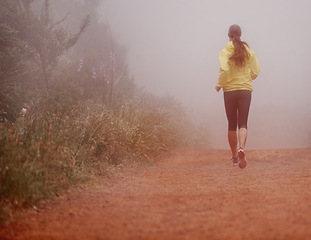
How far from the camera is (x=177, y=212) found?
10.0 feet

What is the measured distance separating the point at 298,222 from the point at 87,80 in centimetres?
1314

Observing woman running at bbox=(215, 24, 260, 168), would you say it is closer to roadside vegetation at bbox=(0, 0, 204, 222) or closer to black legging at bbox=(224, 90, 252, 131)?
black legging at bbox=(224, 90, 252, 131)

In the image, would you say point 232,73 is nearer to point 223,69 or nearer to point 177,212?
point 223,69

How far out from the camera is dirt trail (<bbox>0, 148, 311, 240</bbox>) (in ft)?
8.25

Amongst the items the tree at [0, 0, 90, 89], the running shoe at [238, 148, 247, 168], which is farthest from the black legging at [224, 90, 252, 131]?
the tree at [0, 0, 90, 89]

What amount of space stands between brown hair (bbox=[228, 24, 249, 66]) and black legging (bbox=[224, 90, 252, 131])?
1.69ft

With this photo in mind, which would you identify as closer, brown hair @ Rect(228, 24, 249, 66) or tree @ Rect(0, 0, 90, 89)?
brown hair @ Rect(228, 24, 249, 66)

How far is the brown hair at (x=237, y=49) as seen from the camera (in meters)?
5.93

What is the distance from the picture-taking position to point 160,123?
10.0m

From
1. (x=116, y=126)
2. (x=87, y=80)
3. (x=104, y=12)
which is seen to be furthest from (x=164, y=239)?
(x=104, y=12)

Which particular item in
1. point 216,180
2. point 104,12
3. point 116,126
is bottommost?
point 216,180

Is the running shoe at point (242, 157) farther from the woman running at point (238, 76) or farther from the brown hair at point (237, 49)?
the brown hair at point (237, 49)

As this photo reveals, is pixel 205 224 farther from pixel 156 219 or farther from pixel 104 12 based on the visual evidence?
pixel 104 12

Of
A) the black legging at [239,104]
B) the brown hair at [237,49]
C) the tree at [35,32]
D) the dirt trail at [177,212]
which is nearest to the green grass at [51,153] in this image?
the dirt trail at [177,212]
